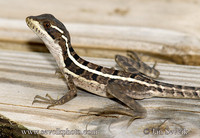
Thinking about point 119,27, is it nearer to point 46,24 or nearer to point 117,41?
point 117,41

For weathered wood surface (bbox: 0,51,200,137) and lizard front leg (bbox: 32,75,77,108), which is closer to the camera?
weathered wood surface (bbox: 0,51,200,137)

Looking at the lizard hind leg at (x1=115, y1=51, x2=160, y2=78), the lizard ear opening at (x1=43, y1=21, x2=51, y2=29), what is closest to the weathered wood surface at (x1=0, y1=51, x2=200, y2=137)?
the lizard hind leg at (x1=115, y1=51, x2=160, y2=78)

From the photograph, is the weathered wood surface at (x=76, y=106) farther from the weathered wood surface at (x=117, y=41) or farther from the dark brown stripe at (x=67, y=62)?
the weathered wood surface at (x=117, y=41)

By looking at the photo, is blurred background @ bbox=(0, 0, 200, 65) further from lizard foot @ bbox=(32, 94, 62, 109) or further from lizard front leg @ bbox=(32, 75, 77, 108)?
lizard foot @ bbox=(32, 94, 62, 109)

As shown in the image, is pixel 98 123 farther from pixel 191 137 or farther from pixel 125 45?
pixel 125 45

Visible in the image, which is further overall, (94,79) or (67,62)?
(67,62)

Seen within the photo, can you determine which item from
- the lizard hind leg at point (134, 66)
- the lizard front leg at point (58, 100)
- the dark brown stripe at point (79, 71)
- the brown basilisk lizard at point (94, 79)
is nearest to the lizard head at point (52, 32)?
the brown basilisk lizard at point (94, 79)

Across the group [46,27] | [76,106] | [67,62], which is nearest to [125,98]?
[76,106]

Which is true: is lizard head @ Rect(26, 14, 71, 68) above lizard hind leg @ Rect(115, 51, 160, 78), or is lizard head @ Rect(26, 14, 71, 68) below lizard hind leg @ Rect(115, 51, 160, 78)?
above
